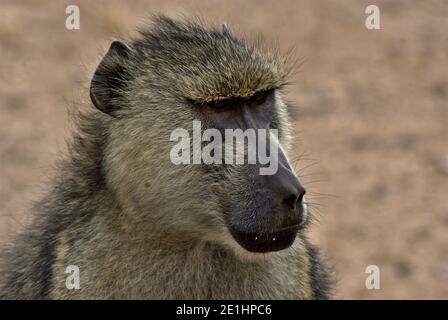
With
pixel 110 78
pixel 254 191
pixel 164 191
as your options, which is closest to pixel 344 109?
pixel 110 78

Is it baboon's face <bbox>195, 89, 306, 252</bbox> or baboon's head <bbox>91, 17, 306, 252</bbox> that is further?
baboon's head <bbox>91, 17, 306, 252</bbox>

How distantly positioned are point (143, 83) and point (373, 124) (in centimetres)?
617

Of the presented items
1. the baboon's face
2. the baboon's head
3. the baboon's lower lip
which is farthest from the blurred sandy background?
the baboon's lower lip

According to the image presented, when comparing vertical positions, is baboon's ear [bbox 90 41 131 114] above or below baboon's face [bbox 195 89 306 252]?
above

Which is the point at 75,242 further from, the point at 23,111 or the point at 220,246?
the point at 23,111

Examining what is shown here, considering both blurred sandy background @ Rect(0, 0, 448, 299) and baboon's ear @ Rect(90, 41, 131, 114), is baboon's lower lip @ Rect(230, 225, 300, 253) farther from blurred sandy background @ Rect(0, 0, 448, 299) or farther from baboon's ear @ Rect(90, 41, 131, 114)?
blurred sandy background @ Rect(0, 0, 448, 299)

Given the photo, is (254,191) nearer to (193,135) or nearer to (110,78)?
(193,135)

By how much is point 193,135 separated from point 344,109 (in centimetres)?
654

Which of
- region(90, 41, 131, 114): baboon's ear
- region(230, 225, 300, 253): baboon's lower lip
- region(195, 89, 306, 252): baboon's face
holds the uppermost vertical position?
region(90, 41, 131, 114): baboon's ear

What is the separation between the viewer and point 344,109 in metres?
11.1

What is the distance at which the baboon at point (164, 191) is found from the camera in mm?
4746

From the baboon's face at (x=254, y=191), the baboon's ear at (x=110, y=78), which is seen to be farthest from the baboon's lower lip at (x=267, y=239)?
the baboon's ear at (x=110, y=78)

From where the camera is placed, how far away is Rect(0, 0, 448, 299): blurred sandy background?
352 inches
